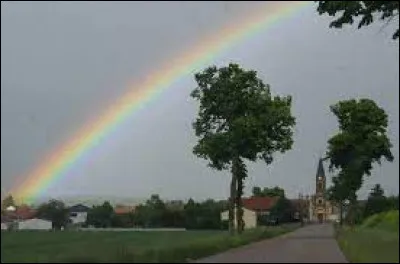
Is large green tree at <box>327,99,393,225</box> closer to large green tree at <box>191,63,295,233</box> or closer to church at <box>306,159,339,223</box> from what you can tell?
large green tree at <box>191,63,295,233</box>

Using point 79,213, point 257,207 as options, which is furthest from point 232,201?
point 257,207

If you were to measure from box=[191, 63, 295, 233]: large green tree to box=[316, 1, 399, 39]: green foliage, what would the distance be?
2173 cm

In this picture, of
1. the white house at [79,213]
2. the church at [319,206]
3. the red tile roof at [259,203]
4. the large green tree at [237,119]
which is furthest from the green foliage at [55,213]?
the church at [319,206]

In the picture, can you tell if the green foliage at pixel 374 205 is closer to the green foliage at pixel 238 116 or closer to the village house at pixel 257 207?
the green foliage at pixel 238 116

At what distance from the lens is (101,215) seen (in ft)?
164

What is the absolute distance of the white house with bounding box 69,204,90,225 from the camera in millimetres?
38169

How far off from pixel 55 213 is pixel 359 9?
16320mm

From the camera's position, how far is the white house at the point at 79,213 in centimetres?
3817

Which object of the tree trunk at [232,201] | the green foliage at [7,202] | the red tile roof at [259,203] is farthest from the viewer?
the red tile roof at [259,203]

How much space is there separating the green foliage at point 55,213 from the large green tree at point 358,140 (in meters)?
37.4

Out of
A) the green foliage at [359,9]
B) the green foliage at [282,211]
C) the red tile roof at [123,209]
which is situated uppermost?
the green foliage at [359,9]

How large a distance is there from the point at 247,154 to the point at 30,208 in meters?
22.3

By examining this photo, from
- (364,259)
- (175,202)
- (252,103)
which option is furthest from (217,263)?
(175,202)

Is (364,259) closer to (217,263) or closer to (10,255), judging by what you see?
(217,263)
